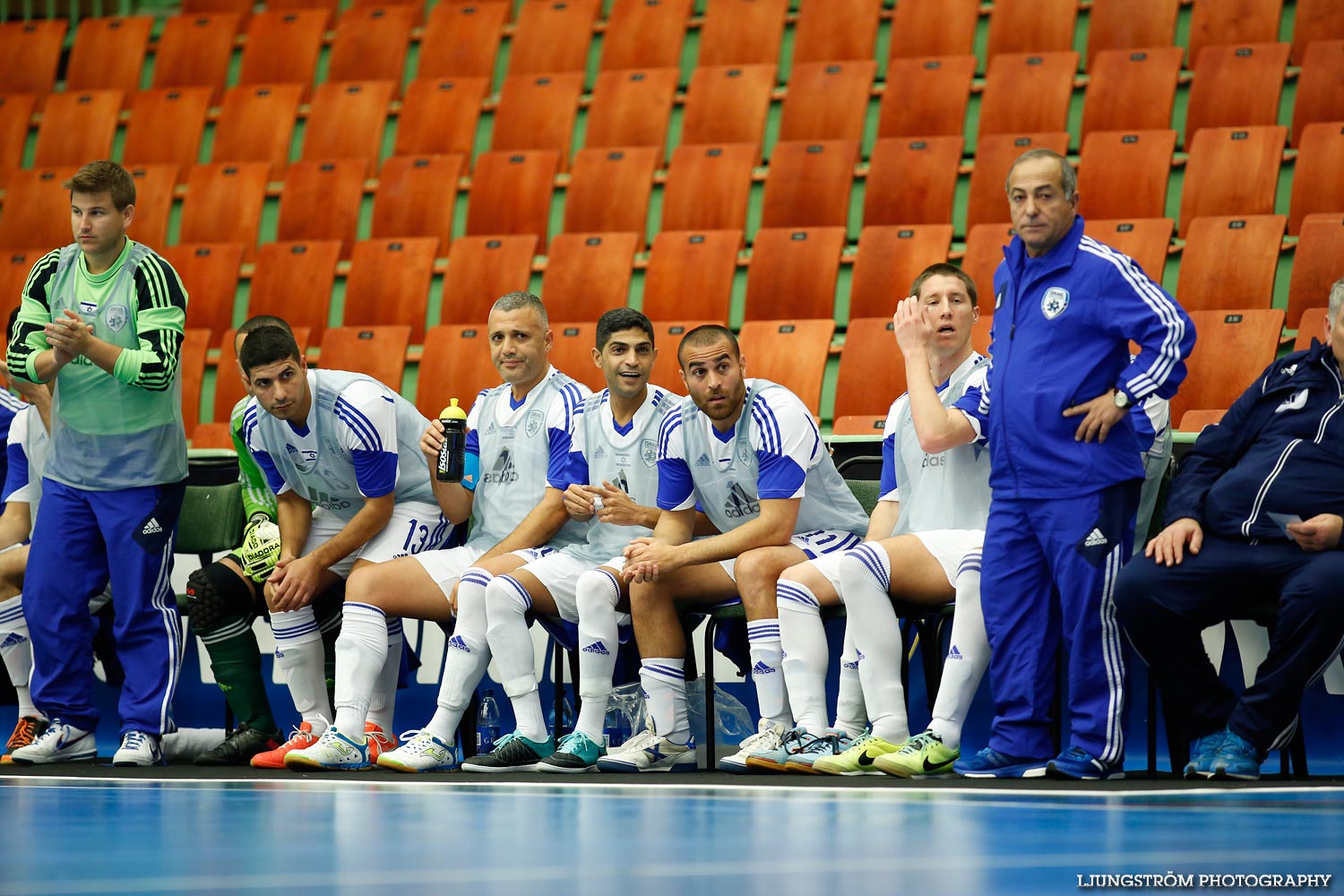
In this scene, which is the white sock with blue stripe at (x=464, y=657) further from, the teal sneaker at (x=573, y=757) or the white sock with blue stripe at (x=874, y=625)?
the white sock with blue stripe at (x=874, y=625)

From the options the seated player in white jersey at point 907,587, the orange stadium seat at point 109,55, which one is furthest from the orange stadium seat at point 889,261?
the orange stadium seat at point 109,55

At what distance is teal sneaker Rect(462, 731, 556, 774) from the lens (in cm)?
439

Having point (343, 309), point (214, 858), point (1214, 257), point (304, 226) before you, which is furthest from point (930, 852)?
point (304, 226)

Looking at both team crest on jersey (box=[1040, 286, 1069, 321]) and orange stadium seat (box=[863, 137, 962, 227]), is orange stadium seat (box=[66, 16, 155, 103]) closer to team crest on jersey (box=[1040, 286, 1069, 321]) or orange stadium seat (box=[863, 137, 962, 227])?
orange stadium seat (box=[863, 137, 962, 227])

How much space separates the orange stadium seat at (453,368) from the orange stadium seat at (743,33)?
2.55 m

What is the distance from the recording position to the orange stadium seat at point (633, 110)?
8516 millimetres

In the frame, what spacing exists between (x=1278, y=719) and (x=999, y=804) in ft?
2.90

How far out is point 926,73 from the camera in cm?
812

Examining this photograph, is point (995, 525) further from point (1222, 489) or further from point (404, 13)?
point (404, 13)

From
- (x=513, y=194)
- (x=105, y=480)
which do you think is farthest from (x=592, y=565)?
(x=513, y=194)

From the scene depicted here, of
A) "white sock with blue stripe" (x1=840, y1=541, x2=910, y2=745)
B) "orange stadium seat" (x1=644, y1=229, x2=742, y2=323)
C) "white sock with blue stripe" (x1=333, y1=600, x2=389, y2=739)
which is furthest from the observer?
"orange stadium seat" (x1=644, y1=229, x2=742, y2=323)

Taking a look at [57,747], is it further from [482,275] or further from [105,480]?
[482,275]

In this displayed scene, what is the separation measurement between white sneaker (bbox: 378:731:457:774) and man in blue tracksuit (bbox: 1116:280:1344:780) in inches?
78.0

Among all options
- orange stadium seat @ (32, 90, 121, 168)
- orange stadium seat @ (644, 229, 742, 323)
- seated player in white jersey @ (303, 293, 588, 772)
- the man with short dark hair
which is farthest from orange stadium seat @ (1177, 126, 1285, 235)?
orange stadium seat @ (32, 90, 121, 168)
